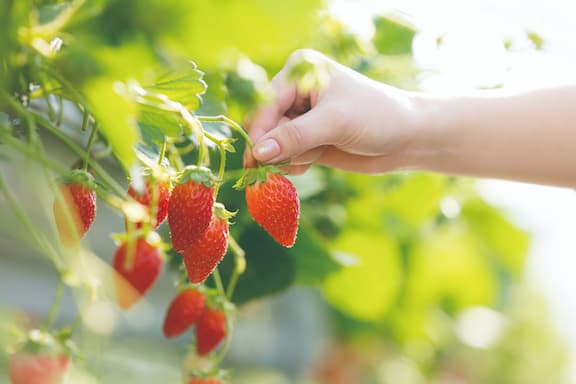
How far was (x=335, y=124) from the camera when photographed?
693 millimetres

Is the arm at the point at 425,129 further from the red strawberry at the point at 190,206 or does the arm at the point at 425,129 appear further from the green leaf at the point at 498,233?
the green leaf at the point at 498,233

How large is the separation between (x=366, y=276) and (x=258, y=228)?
415 mm

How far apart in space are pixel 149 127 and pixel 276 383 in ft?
7.88

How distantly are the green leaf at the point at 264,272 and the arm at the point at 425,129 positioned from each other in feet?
0.49

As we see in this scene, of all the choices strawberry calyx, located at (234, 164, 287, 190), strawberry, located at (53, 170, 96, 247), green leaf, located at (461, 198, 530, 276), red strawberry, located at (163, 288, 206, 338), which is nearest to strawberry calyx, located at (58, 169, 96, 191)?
strawberry, located at (53, 170, 96, 247)

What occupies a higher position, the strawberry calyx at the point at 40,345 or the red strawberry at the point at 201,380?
the red strawberry at the point at 201,380

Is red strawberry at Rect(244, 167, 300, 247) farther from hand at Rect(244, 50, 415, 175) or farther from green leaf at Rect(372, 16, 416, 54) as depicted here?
green leaf at Rect(372, 16, 416, 54)

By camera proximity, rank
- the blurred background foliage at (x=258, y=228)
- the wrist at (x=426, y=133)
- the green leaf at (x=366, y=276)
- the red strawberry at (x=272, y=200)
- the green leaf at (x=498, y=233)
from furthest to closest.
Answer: the green leaf at (x=498, y=233) < the green leaf at (x=366, y=276) < the wrist at (x=426, y=133) < the red strawberry at (x=272, y=200) < the blurred background foliage at (x=258, y=228)

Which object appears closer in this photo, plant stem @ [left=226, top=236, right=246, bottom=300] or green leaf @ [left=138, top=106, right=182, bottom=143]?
green leaf @ [left=138, top=106, right=182, bottom=143]

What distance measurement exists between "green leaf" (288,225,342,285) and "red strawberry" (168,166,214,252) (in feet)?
1.37

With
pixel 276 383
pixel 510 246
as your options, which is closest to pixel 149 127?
pixel 510 246

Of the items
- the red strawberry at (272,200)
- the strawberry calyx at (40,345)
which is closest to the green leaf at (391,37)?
the red strawberry at (272,200)

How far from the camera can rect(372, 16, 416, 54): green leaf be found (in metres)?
1.15

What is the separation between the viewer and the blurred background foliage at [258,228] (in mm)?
300
